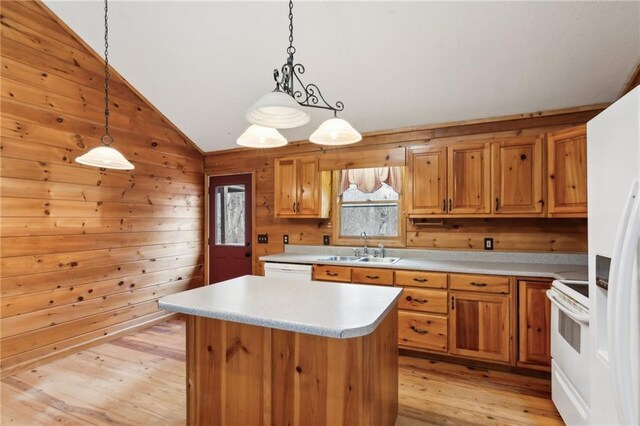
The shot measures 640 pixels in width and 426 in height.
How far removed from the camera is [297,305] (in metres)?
1.65

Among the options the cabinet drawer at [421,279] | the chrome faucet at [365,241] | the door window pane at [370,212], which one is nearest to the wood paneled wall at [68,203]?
the door window pane at [370,212]

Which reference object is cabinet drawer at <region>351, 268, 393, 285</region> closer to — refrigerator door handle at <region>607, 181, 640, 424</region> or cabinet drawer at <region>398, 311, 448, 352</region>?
cabinet drawer at <region>398, 311, 448, 352</region>

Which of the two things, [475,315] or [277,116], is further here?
[475,315]

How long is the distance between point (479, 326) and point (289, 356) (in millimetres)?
2026

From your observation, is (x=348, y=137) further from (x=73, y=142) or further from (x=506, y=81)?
(x=73, y=142)

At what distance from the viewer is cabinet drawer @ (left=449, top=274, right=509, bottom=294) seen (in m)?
2.76

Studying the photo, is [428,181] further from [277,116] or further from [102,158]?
[102,158]

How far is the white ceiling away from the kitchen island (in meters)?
2.09

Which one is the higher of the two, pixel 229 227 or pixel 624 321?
pixel 229 227

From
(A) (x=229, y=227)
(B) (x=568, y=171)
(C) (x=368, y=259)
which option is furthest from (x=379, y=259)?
(A) (x=229, y=227)

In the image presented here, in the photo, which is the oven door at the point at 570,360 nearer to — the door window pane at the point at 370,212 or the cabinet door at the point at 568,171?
the cabinet door at the point at 568,171

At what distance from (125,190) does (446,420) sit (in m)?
3.83

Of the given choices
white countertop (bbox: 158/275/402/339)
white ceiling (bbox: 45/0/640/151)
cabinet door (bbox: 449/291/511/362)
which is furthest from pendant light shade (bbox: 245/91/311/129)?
cabinet door (bbox: 449/291/511/362)

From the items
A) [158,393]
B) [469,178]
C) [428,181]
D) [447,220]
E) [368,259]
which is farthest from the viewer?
[368,259]
